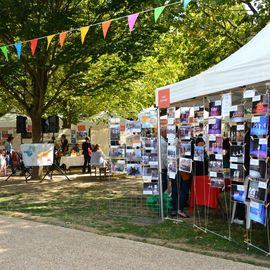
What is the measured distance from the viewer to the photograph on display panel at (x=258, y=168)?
559 centimetres

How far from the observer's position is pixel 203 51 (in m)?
13.7

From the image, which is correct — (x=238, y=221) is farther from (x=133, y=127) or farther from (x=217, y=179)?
(x=133, y=127)

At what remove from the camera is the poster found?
14398 mm

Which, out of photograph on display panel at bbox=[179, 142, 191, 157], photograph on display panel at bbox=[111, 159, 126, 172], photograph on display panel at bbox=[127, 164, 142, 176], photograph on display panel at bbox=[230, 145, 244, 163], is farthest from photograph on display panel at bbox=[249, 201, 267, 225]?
photograph on display panel at bbox=[111, 159, 126, 172]

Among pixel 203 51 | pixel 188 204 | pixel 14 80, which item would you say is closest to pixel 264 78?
pixel 188 204

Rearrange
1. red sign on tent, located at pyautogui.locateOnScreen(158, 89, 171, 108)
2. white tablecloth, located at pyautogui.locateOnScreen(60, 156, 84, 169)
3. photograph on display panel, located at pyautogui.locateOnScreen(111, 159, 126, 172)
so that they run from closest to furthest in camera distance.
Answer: red sign on tent, located at pyautogui.locateOnScreen(158, 89, 171, 108), photograph on display panel, located at pyautogui.locateOnScreen(111, 159, 126, 172), white tablecloth, located at pyautogui.locateOnScreen(60, 156, 84, 169)

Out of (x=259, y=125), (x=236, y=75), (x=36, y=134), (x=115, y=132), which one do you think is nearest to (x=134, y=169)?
(x=115, y=132)

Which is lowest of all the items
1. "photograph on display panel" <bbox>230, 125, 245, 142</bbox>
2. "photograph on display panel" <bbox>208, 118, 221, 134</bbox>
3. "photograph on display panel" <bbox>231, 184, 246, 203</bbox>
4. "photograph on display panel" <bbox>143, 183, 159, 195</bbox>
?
"photograph on display panel" <bbox>143, 183, 159, 195</bbox>

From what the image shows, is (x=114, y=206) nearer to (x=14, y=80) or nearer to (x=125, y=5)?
(x=125, y=5)

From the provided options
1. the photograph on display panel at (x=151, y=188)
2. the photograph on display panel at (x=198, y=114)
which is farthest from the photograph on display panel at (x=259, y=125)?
the photograph on display panel at (x=151, y=188)

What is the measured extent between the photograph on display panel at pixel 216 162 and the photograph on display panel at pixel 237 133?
0.40 meters

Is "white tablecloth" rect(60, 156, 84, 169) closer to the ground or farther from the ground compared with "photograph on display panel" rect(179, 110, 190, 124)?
closer to the ground

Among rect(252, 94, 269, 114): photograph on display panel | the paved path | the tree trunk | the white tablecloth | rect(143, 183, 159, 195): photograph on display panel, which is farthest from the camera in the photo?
the white tablecloth

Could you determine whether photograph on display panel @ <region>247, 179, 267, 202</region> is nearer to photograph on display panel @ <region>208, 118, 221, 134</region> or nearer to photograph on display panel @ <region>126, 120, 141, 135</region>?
photograph on display panel @ <region>208, 118, 221, 134</region>
